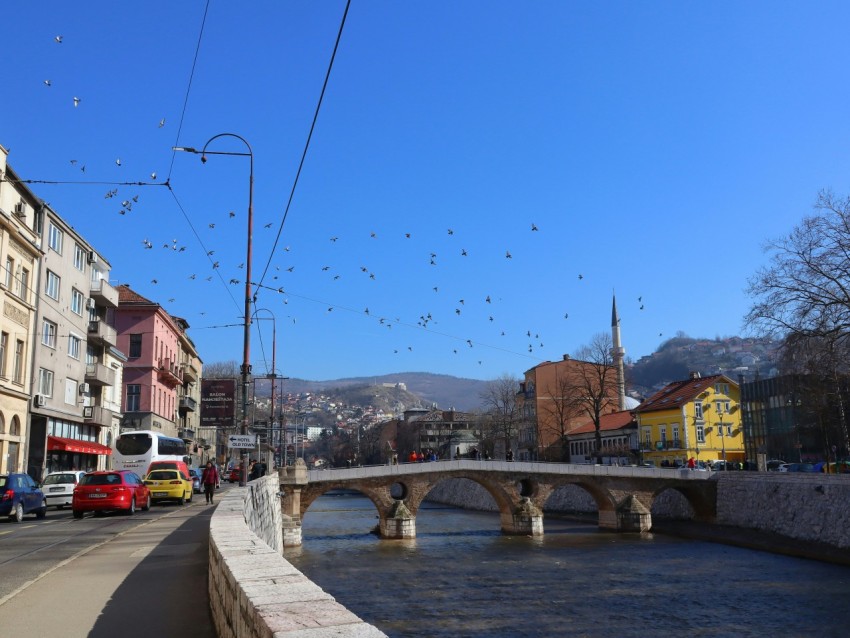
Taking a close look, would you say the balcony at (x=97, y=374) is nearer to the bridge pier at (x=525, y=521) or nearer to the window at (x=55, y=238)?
the window at (x=55, y=238)

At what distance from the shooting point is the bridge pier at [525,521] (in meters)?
48.9

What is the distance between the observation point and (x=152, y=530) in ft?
55.2

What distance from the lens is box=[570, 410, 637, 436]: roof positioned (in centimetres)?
7747

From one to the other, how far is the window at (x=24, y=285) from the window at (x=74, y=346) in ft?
19.5

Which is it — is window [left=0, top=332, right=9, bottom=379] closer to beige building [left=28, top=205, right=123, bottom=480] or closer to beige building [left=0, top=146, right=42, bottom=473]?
beige building [left=0, top=146, right=42, bottom=473]

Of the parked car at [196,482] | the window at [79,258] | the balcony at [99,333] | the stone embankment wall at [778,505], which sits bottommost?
the stone embankment wall at [778,505]

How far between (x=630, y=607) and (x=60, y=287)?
31.1 m

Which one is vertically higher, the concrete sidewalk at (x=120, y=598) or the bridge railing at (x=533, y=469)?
the concrete sidewalk at (x=120, y=598)

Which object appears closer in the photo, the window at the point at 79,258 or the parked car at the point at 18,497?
the parked car at the point at 18,497

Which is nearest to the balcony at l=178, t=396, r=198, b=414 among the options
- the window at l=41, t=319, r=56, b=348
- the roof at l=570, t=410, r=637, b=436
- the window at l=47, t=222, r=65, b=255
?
the window at l=41, t=319, r=56, b=348

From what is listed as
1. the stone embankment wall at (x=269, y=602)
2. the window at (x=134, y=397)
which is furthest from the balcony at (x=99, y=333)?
the stone embankment wall at (x=269, y=602)

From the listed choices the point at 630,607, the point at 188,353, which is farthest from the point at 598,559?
the point at 188,353

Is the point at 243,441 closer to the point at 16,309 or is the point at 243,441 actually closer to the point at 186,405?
the point at 16,309

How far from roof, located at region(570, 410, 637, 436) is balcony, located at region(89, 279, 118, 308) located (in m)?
47.8
